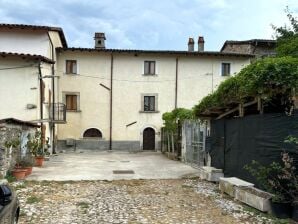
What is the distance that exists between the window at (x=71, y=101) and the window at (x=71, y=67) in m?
1.70

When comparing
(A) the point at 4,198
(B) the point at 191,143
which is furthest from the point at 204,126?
(A) the point at 4,198

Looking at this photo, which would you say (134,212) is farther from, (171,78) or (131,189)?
(171,78)

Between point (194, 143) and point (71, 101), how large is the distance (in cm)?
1442

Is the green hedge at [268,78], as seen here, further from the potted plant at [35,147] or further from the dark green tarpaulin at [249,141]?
the potted plant at [35,147]

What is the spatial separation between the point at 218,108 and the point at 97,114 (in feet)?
59.7

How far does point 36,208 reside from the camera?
8.16 meters

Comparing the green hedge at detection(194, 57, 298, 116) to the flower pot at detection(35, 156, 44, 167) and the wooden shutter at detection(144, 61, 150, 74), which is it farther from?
the wooden shutter at detection(144, 61, 150, 74)

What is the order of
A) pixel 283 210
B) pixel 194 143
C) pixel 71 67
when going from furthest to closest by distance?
pixel 71 67 < pixel 194 143 < pixel 283 210

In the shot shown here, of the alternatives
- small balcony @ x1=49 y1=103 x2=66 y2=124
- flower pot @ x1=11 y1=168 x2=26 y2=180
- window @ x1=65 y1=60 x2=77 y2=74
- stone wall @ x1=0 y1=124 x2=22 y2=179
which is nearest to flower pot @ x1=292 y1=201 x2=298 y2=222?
stone wall @ x1=0 y1=124 x2=22 y2=179

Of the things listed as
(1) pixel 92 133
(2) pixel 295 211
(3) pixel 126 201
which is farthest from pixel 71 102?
(2) pixel 295 211

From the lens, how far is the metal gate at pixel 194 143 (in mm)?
15333

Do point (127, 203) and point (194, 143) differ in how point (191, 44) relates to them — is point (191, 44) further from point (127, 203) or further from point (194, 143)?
point (127, 203)

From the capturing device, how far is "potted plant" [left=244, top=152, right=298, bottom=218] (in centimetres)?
717

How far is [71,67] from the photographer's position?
28688mm
